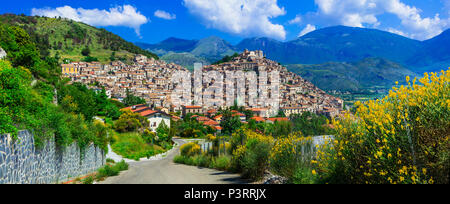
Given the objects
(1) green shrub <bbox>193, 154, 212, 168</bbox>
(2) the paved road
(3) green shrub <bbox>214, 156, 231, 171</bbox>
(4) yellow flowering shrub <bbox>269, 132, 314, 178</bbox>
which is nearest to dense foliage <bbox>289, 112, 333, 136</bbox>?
(4) yellow flowering shrub <bbox>269, 132, 314, 178</bbox>

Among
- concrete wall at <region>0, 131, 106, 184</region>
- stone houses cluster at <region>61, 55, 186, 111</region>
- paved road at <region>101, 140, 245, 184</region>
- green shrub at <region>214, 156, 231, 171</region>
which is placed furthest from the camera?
stone houses cluster at <region>61, 55, 186, 111</region>

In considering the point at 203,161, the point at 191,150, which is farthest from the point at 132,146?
the point at 203,161

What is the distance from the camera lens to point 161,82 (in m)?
153

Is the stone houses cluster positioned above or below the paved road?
above

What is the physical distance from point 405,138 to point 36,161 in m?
9.58

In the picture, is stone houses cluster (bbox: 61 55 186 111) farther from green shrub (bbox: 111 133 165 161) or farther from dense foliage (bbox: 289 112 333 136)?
green shrub (bbox: 111 133 165 161)

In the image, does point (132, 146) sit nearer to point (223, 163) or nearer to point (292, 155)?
point (223, 163)

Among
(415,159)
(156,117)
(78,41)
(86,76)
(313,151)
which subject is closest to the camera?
(415,159)

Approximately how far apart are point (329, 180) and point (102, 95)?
50.9 metres

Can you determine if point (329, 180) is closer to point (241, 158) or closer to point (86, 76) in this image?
point (241, 158)

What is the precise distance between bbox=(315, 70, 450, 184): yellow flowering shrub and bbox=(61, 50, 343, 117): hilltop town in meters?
97.3

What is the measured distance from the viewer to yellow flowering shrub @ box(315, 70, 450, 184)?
3.91 meters
